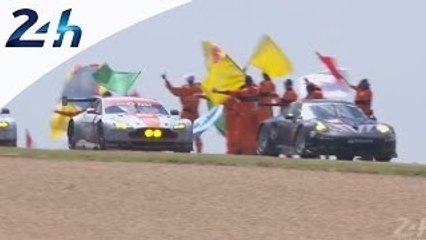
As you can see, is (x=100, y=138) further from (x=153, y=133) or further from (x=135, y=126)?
(x=153, y=133)

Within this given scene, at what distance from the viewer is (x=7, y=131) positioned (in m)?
32.7

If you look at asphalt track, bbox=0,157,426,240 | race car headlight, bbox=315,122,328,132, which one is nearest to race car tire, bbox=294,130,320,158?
race car headlight, bbox=315,122,328,132

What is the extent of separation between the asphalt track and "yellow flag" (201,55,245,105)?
8.92m

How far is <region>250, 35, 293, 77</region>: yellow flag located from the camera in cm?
2900

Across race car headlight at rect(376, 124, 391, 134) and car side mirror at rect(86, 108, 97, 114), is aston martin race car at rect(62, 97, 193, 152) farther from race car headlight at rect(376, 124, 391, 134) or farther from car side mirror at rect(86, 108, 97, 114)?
race car headlight at rect(376, 124, 391, 134)

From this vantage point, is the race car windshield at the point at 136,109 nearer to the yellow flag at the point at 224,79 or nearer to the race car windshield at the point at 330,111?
the yellow flag at the point at 224,79

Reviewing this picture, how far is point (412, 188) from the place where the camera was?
18.8 metres

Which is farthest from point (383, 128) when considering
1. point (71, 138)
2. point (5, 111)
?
point (5, 111)

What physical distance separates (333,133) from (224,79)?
16.6 ft

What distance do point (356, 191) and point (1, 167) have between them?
5727mm

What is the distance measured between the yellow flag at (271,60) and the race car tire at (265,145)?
1726mm

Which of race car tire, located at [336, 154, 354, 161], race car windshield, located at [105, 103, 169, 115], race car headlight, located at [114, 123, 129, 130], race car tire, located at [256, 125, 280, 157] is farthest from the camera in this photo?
race car windshield, located at [105, 103, 169, 115]

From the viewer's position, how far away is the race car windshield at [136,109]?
2727 centimetres

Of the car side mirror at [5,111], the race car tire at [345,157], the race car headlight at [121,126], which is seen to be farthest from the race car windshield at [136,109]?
the car side mirror at [5,111]
